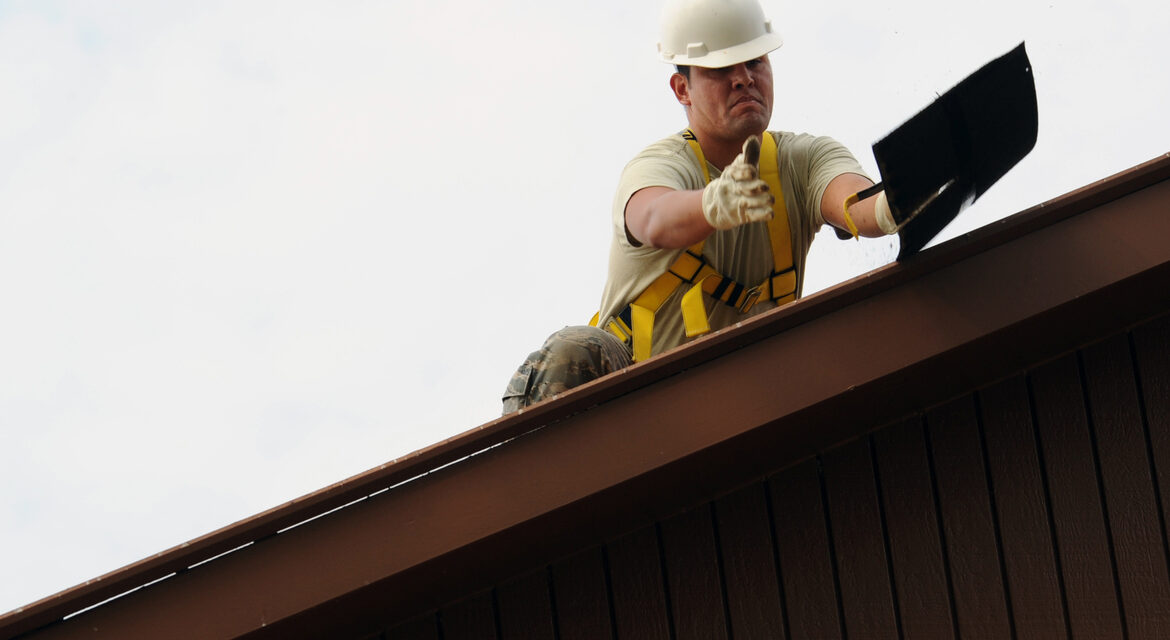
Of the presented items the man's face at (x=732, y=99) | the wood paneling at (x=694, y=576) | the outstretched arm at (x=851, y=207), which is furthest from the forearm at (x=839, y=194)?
the wood paneling at (x=694, y=576)

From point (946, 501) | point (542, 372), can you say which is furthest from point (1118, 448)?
point (542, 372)

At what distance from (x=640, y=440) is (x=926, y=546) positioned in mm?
929

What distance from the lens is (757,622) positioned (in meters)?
3.14

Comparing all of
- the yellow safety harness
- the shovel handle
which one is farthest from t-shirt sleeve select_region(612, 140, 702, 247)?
the shovel handle

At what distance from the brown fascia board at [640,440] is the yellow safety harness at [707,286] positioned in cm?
99

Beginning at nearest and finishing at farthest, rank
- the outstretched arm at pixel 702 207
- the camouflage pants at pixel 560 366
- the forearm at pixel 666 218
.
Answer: the outstretched arm at pixel 702 207 < the forearm at pixel 666 218 < the camouflage pants at pixel 560 366

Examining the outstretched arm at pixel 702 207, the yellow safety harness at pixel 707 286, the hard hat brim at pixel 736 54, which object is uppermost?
the hard hat brim at pixel 736 54

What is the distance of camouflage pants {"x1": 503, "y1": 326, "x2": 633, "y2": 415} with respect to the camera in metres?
3.59

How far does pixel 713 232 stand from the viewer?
3.66 metres

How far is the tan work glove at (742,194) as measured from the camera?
286cm

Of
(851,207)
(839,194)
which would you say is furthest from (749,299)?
(851,207)

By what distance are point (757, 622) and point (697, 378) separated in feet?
2.38

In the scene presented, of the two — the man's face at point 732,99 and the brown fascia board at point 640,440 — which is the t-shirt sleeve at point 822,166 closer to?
the man's face at point 732,99

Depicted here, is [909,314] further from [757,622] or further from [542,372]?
[542,372]
